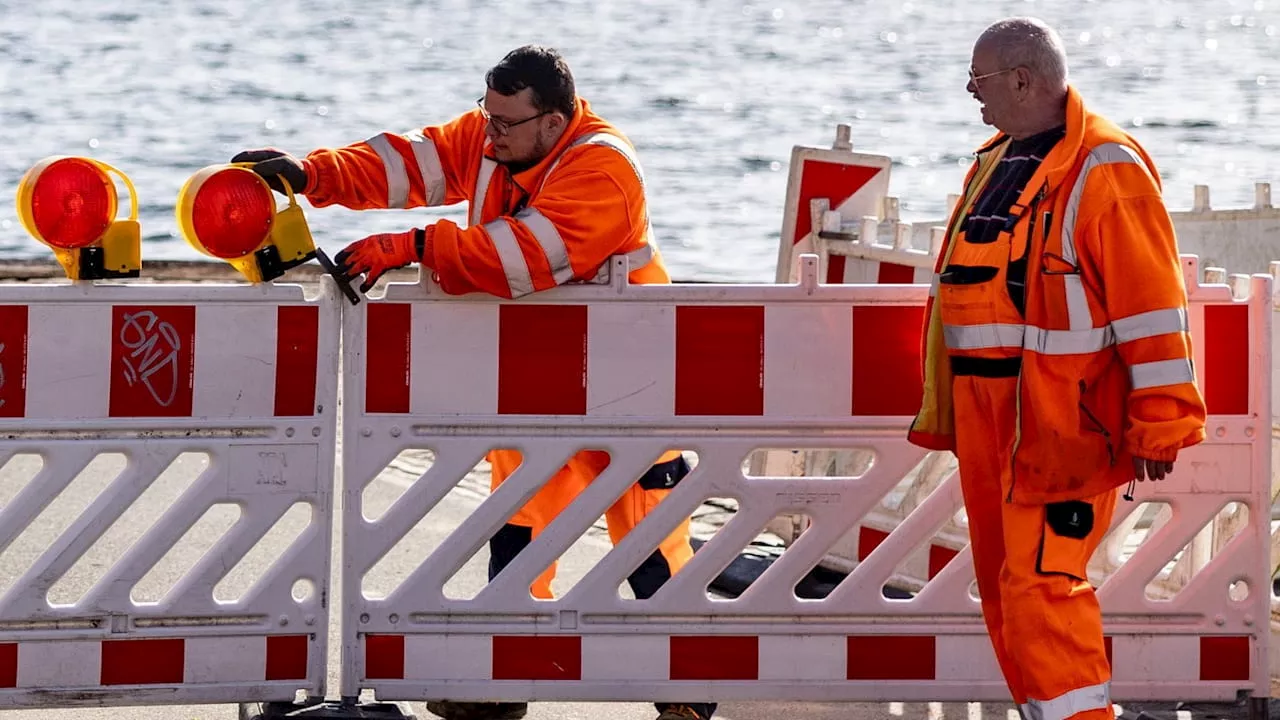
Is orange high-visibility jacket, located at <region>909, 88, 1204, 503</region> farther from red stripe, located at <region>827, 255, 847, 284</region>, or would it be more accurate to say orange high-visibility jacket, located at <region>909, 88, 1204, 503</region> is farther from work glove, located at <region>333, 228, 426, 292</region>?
red stripe, located at <region>827, 255, 847, 284</region>

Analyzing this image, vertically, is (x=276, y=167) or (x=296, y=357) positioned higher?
(x=276, y=167)

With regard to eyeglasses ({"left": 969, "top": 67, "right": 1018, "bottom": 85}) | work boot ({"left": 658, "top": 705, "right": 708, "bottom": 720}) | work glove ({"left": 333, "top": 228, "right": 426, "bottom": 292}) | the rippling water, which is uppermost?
the rippling water

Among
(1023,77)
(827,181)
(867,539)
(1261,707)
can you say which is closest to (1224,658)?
(1261,707)

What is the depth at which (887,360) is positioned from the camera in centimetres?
512

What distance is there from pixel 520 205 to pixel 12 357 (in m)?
1.34

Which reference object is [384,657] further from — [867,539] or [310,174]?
[867,539]

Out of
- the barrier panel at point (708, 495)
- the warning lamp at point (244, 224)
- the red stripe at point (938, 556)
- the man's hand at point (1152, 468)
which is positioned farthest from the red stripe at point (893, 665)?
the warning lamp at point (244, 224)

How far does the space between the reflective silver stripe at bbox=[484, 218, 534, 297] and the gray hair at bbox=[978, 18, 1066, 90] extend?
1.21 metres

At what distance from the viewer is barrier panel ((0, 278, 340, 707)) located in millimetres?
4918

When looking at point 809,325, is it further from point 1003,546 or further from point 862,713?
point 862,713

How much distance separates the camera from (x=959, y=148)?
33.2 metres

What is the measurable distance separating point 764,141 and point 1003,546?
2887 centimetres

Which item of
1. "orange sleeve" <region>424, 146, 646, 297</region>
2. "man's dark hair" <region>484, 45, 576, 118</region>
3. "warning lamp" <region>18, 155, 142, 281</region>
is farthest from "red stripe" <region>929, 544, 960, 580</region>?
"warning lamp" <region>18, 155, 142, 281</region>

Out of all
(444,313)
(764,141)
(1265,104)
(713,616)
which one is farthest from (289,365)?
(1265,104)
